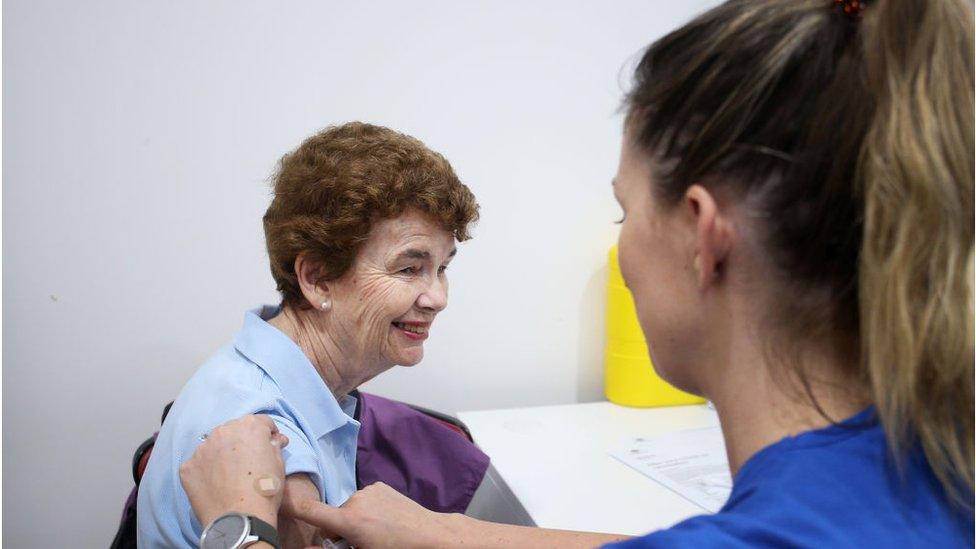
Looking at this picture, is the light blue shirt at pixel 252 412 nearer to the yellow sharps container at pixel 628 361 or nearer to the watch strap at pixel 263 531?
the watch strap at pixel 263 531

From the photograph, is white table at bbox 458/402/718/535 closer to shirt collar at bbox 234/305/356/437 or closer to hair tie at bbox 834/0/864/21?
shirt collar at bbox 234/305/356/437

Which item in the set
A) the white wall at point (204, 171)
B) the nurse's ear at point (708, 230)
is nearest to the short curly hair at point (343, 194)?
the white wall at point (204, 171)

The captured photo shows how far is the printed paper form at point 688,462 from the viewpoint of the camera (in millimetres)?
1362

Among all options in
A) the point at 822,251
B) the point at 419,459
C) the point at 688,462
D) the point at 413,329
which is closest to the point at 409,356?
the point at 413,329

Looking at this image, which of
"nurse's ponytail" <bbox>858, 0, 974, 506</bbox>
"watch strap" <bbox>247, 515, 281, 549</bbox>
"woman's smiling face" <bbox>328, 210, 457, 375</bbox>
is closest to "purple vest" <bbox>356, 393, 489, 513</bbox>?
"woman's smiling face" <bbox>328, 210, 457, 375</bbox>

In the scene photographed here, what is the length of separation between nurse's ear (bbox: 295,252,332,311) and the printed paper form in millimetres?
759

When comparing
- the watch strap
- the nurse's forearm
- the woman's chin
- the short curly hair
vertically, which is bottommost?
the nurse's forearm

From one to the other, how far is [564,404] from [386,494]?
1101mm

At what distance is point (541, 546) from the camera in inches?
38.0

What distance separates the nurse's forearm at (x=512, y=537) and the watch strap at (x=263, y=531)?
263 millimetres

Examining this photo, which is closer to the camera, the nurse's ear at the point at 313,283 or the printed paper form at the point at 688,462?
the nurse's ear at the point at 313,283

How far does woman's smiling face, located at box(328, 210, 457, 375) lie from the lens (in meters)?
1.18

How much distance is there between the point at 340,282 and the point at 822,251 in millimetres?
806

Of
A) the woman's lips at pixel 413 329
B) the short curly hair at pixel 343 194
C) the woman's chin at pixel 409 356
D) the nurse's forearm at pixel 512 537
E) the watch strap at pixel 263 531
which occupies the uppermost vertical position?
the short curly hair at pixel 343 194
